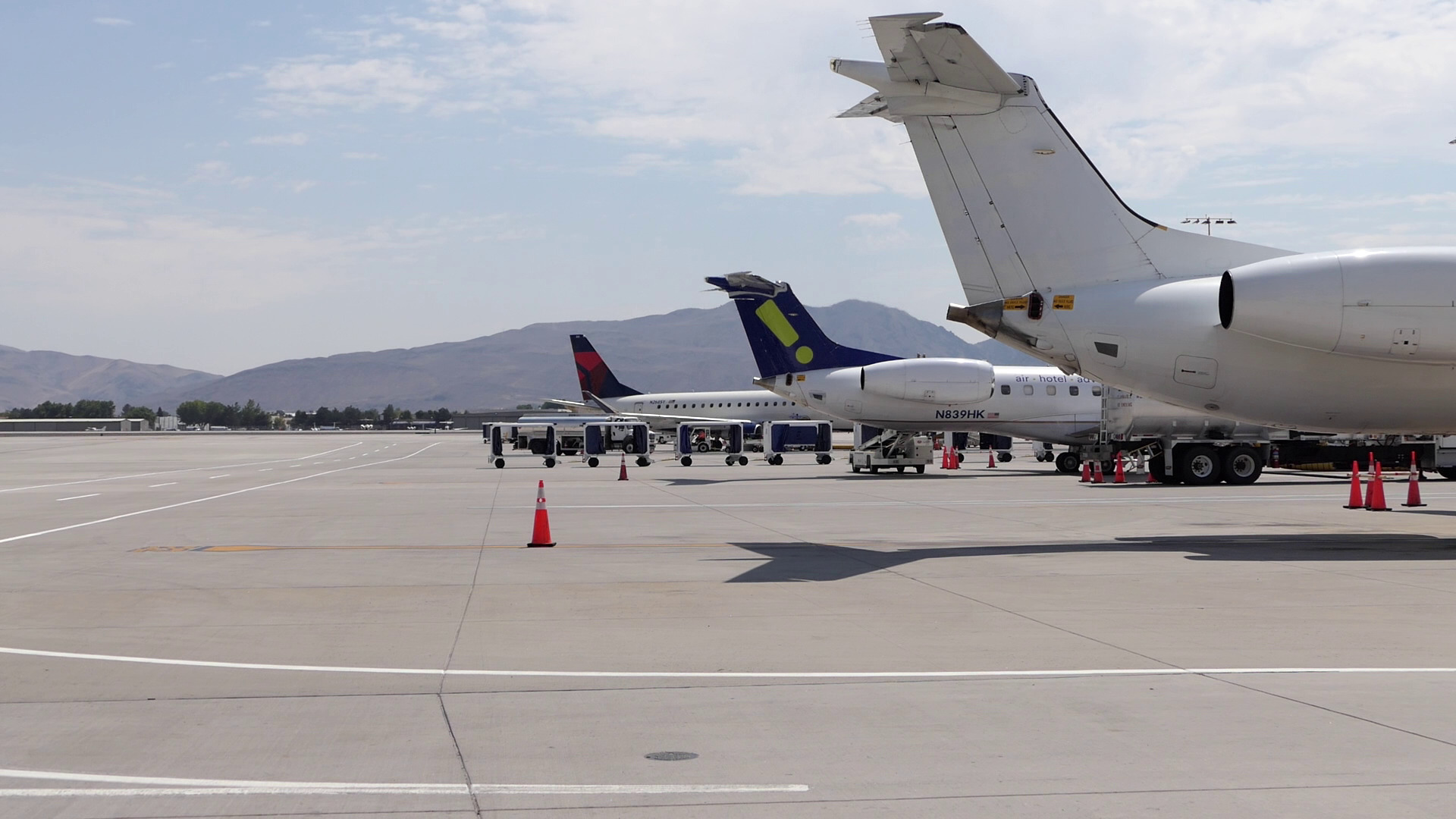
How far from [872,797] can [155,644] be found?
6.86 metres

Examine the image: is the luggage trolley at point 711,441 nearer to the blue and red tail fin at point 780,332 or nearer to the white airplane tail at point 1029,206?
the blue and red tail fin at point 780,332

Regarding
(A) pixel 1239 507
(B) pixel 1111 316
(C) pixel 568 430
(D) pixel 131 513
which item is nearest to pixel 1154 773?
(B) pixel 1111 316

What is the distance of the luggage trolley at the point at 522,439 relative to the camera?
51.3m

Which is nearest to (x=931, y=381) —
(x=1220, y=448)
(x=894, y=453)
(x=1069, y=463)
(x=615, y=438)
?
(x=894, y=453)

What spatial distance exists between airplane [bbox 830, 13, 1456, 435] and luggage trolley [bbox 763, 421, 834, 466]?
31.1 m

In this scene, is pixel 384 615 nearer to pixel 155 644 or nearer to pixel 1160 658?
pixel 155 644

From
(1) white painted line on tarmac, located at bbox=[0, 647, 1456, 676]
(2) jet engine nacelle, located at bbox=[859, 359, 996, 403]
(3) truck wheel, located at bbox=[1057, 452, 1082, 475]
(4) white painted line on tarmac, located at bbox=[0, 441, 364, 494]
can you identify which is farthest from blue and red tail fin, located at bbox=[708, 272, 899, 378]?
(1) white painted line on tarmac, located at bbox=[0, 647, 1456, 676]

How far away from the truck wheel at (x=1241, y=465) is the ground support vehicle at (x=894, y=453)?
1096 cm

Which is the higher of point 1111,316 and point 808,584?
point 1111,316

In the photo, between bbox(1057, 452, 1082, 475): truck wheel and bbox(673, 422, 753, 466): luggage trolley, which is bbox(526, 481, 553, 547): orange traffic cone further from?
bbox(673, 422, 753, 466): luggage trolley

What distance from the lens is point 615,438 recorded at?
5291 centimetres

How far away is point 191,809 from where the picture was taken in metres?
5.58

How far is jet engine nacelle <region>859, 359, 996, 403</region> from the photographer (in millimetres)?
39156

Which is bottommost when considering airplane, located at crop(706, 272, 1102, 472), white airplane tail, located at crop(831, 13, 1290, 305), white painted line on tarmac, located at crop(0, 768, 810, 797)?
white painted line on tarmac, located at crop(0, 768, 810, 797)
